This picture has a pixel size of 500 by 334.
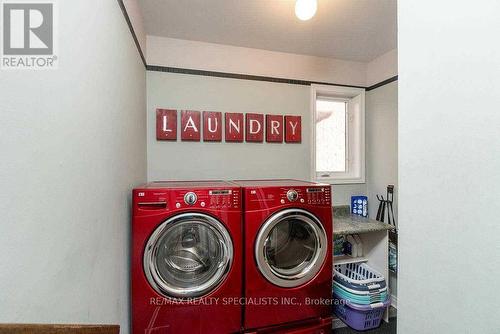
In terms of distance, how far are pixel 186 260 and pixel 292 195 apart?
2.79ft

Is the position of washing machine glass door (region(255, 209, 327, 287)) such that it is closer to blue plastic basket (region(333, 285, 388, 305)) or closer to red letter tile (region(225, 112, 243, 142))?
blue plastic basket (region(333, 285, 388, 305))

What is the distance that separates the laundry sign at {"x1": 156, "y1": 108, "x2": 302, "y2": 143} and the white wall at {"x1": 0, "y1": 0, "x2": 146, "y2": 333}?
0.79 meters

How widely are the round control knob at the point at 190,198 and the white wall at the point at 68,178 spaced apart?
1.15 feet

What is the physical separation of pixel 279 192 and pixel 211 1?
1.45 m

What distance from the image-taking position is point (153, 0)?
158 cm

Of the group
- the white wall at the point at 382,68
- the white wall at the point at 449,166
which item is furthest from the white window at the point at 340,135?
the white wall at the point at 449,166

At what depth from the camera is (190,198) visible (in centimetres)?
136

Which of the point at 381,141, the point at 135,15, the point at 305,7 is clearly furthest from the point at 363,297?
the point at 135,15

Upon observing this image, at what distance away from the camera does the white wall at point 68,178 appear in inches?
19.6

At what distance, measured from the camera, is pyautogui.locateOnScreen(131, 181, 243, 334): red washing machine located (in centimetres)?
130

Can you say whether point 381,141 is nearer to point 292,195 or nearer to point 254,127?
point 254,127

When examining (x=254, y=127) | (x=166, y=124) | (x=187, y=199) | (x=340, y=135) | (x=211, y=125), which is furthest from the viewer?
(x=340, y=135)

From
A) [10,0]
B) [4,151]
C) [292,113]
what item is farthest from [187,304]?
[292,113]

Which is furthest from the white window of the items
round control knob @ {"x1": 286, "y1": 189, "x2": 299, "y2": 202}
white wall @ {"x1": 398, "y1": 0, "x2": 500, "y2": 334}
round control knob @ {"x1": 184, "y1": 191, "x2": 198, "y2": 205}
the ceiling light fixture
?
white wall @ {"x1": 398, "y1": 0, "x2": 500, "y2": 334}
